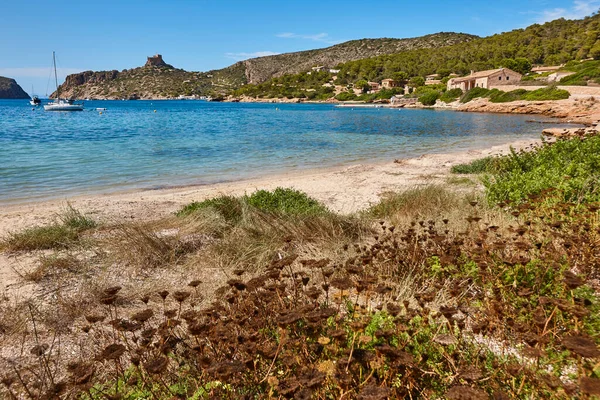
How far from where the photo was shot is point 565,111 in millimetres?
42156

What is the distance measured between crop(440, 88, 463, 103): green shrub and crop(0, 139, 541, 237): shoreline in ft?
204

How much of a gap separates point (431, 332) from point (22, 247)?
631 cm

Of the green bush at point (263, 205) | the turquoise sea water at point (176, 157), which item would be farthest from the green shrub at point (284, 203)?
the turquoise sea water at point (176, 157)

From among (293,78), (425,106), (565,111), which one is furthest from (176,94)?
(565,111)

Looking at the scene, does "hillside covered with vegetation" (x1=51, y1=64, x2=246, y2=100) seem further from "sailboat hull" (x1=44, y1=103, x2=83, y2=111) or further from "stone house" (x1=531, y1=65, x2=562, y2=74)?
"stone house" (x1=531, y1=65, x2=562, y2=74)

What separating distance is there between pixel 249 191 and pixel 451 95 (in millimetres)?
71655

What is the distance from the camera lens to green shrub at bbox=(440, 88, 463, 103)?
72.9m

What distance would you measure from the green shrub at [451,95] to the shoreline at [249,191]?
62.3 meters

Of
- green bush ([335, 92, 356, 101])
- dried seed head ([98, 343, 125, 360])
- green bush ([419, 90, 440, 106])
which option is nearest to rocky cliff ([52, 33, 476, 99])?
green bush ([335, 92, 356, 101])

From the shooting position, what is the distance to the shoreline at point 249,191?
29.9 feet

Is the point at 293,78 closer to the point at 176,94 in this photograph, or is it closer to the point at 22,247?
the point at 176,94

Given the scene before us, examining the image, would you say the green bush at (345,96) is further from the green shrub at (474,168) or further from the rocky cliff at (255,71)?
the green shrub at (474,168)

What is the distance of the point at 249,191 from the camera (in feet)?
38.6

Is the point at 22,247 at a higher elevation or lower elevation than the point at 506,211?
lower
